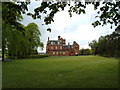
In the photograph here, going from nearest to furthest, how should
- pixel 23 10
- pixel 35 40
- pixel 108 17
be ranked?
pixel 23 10 → pixel 108 17 → pixel 35 40

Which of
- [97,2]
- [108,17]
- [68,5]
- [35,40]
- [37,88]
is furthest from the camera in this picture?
[35,40]

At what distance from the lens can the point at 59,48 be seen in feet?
222

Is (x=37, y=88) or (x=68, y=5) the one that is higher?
(x=68, y=5)

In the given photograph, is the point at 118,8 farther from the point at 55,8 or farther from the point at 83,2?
the point at 55,8

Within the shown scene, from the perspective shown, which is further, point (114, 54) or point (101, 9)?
A: point (114, 54)

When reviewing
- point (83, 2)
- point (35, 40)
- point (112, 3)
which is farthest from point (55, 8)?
point (35, 40)

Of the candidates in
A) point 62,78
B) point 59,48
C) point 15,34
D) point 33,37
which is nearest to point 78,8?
point 62,78

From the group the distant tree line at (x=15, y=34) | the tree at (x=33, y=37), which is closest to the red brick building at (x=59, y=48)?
the distant tree line at (x=15, y=34)

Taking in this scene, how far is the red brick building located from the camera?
67000 millimetres

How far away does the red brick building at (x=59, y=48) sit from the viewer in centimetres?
6700

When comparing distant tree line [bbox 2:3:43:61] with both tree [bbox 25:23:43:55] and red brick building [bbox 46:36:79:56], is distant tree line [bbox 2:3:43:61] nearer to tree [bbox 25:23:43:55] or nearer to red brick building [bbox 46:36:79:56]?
tree [bbox 25:23:43:55]

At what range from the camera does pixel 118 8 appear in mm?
4465

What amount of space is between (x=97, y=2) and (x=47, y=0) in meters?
1.63

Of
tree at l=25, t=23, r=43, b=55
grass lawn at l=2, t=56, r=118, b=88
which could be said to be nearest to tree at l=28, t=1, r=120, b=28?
grass lawn at l=2, t=56, r=118, b=88
